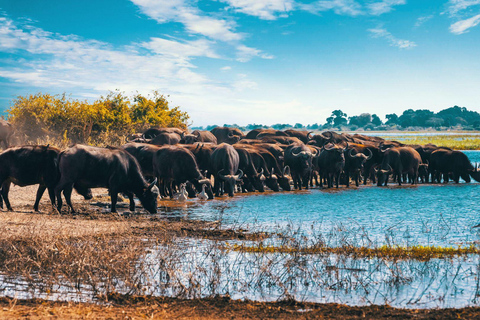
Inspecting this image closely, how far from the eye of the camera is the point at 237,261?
8547 millimetres

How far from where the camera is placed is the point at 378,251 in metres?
9.36

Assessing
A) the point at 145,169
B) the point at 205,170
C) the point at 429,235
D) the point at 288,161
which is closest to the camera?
the point at 429,235

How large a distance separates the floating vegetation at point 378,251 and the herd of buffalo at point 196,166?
16.5ft

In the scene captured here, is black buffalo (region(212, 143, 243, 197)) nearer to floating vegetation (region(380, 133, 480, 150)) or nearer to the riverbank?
the riverbank

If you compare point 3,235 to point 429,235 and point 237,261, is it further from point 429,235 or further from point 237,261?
point 429,235

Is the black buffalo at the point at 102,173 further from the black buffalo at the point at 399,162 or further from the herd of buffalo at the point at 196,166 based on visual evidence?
the black buffalo at the point at 399,162

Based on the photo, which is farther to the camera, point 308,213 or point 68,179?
point 308,213

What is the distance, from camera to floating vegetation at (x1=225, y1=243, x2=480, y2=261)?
900cm

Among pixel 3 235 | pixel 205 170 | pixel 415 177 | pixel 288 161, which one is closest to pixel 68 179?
pixel 3 235

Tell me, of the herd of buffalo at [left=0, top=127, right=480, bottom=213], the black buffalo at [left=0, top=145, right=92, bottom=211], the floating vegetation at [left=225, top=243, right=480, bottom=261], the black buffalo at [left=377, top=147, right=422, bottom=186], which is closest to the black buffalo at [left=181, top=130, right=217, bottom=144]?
the herd of buffalo at [left=0, top=127, right=480, bottom=213]

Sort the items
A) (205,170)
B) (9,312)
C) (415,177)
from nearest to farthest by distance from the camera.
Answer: (9,312), (205,170), (415,177)

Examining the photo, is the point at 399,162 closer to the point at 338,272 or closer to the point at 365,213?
the point at 365,213

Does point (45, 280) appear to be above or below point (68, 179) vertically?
below

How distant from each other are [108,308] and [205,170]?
48.8 ft
